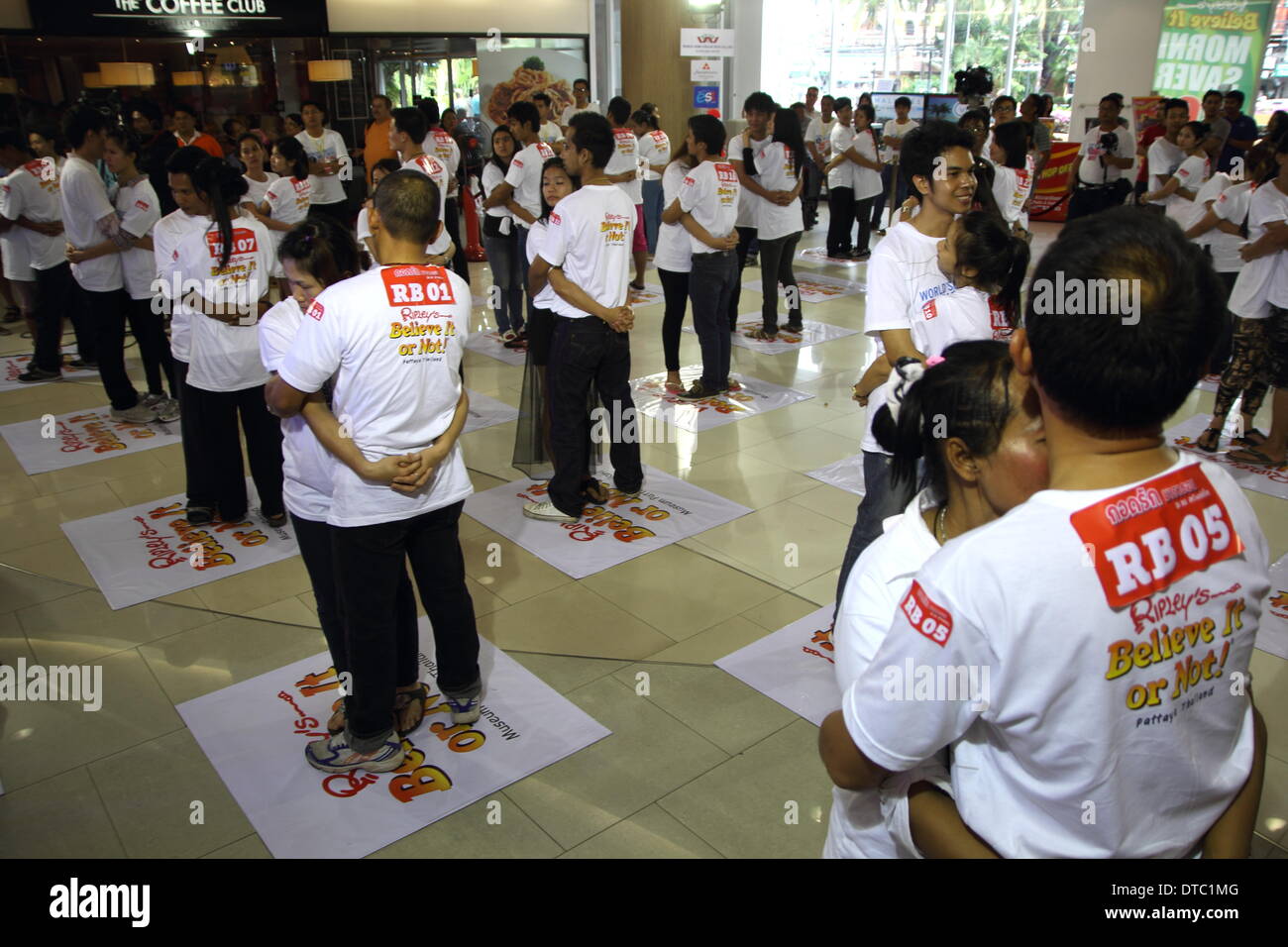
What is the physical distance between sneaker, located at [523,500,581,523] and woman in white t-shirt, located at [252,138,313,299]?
329 centimetres

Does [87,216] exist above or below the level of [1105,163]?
below

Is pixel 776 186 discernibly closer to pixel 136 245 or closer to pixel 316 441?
pixel 136 245

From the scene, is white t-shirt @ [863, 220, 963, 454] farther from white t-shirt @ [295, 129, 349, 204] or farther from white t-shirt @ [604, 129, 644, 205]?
white t-shirt @ [295, 129, 349, 204]

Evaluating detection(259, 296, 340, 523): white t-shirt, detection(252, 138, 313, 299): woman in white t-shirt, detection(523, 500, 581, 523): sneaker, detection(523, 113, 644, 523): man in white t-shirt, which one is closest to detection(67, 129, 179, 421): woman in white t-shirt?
detection(252, 138, 313, 299): woman in white t-shirt

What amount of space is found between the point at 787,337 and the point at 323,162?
420cm

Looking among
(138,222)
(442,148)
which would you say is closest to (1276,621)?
(138,222)

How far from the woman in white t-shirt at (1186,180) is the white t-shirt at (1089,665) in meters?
5.61

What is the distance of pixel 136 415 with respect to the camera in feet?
17.9

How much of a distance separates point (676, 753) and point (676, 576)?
3.56 feet

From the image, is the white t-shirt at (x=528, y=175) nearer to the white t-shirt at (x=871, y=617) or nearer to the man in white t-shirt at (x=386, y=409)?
the man in white t-shirt at (x=386, y=409)

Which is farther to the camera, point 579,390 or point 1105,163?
point 1105,163

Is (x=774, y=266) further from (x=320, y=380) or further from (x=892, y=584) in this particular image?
(x=892, y=584)

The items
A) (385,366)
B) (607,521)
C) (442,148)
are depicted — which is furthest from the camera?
(442,148)

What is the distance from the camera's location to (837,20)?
560 inches
